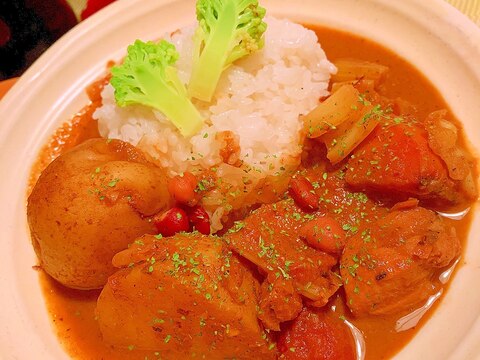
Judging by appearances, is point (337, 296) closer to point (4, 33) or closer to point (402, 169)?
point (402, 169)

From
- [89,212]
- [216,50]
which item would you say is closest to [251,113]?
[216,50]

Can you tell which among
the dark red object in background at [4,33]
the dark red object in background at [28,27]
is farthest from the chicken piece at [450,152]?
the dark red object in background at [4,33]

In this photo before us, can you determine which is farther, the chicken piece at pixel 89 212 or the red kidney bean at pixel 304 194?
the red kidney bean at pixel 304 194

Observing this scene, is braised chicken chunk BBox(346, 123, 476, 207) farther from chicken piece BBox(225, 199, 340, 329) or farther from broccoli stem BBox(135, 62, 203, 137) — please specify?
broccoli stem BBox(135, 62, 203, 137)

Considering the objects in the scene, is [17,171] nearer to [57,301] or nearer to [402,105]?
[57,301]

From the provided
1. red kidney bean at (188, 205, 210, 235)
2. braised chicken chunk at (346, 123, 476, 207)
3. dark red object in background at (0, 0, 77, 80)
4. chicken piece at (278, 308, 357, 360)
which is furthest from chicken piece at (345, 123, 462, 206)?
dark red object in background at (0, 0, 77, 80)

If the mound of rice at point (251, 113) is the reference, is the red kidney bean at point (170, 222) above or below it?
below

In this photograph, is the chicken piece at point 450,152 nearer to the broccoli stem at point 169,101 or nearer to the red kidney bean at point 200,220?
the red kidney bean at point 200,220

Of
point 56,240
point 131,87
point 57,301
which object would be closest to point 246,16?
point 131,87
